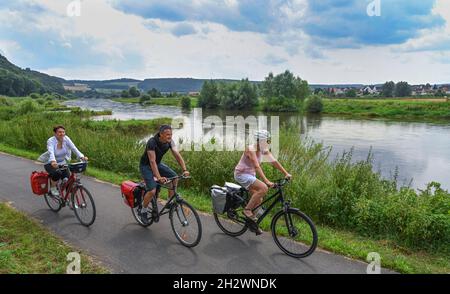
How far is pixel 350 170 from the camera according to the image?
7.75m

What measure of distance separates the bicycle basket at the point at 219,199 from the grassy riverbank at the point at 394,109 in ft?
198

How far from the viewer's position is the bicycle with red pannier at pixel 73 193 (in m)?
6.00

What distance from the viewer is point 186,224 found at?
5.24m

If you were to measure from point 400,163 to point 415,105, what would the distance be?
46458 millimetres

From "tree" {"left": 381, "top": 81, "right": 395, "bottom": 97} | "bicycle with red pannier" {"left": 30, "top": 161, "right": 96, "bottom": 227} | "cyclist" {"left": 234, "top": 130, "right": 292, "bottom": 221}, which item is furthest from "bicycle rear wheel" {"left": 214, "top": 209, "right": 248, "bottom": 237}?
"tree" {"left": 381, "top": 81, "right": 395, "bottom": 97}

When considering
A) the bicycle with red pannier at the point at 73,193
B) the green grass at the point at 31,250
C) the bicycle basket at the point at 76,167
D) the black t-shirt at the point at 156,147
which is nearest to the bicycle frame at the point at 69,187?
the bicycle with red pannier at the point at 73,193

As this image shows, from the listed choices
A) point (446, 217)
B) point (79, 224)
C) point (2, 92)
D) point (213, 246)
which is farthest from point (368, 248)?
point (2, 92)

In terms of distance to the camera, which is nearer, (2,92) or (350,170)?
(350,170)

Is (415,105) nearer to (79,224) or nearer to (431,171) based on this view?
(431,171)

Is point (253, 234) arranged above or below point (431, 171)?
above

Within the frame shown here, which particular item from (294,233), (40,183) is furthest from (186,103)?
(294,233)

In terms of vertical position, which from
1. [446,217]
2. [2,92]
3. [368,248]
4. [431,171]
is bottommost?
[431,171]

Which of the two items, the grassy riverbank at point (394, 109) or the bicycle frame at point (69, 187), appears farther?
the grassy riverbank at point (394, 109)

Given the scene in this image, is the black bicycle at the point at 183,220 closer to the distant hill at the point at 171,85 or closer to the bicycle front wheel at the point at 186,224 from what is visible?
the bicycle front wheel at the point at 186,224
